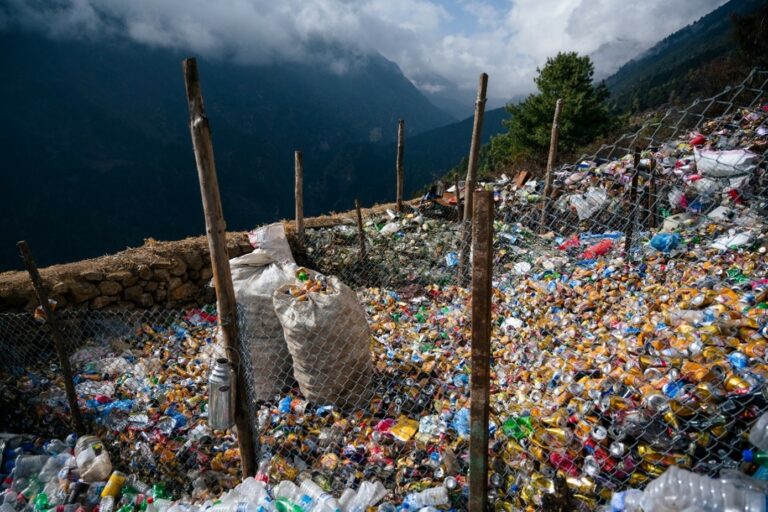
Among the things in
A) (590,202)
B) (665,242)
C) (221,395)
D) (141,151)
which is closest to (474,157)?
(665,242)

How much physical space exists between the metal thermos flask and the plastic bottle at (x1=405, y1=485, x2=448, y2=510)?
3.37 feet

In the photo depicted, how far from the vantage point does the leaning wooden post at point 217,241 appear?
5.86ft

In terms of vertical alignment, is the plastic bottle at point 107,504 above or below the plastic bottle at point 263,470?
below

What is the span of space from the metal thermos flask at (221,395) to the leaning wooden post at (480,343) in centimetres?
125

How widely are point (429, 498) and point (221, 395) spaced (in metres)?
1.18

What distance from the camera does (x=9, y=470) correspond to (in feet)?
9.46

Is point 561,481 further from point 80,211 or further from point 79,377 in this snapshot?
point 80,211

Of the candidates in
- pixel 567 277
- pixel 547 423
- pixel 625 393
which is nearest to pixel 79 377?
pixel 547 423

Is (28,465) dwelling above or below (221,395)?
below

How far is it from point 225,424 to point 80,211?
2191 inches

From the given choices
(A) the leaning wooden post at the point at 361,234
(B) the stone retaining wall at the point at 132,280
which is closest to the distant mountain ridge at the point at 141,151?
(B) the stone retaining wall at the point at 132,280

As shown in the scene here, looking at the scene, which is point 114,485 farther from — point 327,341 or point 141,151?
point 141,151

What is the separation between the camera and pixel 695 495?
1.39m

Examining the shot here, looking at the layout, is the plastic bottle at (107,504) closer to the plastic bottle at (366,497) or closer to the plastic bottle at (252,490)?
the plastic bottle at (252,490)
